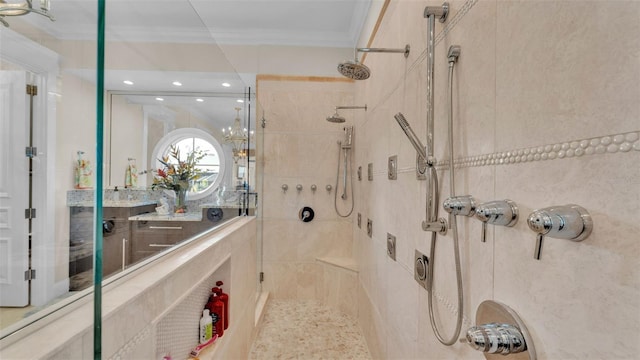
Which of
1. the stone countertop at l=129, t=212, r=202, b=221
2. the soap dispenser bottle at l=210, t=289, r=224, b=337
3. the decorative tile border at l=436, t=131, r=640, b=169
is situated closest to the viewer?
the decorative tile border at l=436, t=131, r=640, b=169

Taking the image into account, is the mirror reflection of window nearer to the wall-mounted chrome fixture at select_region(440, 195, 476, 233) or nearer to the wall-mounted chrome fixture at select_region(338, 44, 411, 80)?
the wall-mounted chrome fixture at select_region(338, 44, 411, 80)

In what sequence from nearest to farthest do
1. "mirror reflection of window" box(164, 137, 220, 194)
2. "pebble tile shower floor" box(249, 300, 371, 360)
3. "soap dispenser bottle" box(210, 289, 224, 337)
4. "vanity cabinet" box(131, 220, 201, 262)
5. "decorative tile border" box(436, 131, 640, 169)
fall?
"decorative tile border" box(436, 131, 640, 169)
"vanity cabinet" box(131, 220, 201, 262)
"soap dispenser bottle" box(210, 289, 224, 337)
"mirror reflection of window" box(164, 137, 220, 194)
"pebble tile shower floor" box(249, 300, 371, 360)

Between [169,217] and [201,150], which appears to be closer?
[169,217]

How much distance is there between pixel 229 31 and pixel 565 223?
10.1 feet

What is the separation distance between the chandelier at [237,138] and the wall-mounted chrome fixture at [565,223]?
2148mm

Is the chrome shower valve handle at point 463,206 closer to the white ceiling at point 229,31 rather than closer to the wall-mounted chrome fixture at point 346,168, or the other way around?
the white ceiling at point 229,31

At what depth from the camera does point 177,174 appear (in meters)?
1.48

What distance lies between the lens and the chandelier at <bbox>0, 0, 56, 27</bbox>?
75 cm

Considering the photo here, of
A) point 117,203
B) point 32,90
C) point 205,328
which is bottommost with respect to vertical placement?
point 205,328

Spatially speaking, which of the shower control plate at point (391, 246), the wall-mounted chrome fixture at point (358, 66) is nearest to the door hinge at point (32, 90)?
the wall-mounted chrome fixture at point (358, 66)

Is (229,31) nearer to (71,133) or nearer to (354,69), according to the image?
(354,69)

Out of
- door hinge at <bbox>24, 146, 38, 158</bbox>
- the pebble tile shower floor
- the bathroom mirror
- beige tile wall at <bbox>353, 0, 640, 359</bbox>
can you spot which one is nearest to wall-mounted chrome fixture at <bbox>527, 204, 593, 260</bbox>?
beige tile wall at <bbox>353, 0, 640, 359</bbox>

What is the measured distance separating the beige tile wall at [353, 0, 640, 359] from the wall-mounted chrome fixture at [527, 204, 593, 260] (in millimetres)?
13

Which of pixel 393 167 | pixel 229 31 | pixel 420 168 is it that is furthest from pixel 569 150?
pixel 229 31
